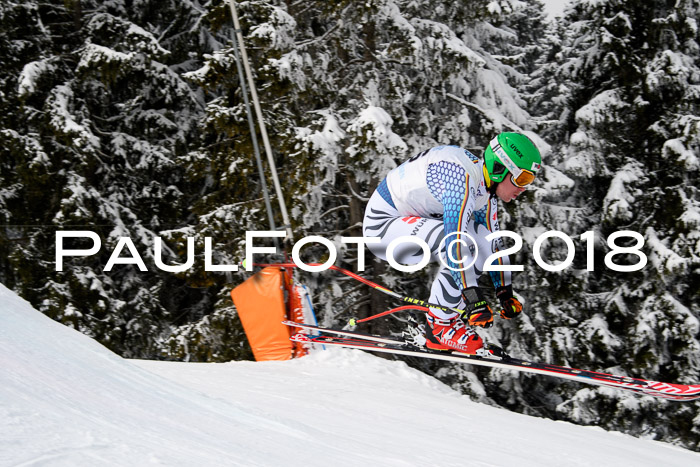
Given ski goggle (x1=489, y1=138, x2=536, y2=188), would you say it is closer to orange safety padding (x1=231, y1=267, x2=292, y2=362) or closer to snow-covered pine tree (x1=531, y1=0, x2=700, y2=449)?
orange safety padding (x1=231, y1=267, x2=292, y2=362)

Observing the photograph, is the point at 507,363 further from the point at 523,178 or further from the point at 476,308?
the point at 523,178

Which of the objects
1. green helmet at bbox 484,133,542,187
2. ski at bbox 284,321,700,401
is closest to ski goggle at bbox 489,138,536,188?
green helmet at bbox 484,133,542,187

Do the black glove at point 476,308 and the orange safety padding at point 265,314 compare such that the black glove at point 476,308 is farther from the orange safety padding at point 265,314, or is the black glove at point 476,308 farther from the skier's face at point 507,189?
the orange safety padding at point 265,314

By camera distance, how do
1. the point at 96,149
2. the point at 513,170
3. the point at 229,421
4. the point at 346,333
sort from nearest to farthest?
the point at 229,421
the point at 513,170
the point at 346,333
the point at 96,149

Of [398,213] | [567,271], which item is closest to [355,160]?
[398,213]

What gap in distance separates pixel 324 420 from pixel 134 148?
9110 millimetres

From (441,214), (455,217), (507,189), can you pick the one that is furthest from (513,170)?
(441,214)

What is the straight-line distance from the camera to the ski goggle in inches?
170

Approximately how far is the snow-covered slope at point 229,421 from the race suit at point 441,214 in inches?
34.4

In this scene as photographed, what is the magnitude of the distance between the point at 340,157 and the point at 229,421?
19.1 feet

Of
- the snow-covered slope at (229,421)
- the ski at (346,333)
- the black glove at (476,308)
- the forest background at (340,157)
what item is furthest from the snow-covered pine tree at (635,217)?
the snow-covered slope at (229,421)

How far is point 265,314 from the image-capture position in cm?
594

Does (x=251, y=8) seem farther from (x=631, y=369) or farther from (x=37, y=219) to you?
(x=631, y=369)

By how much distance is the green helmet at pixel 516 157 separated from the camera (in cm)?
428
